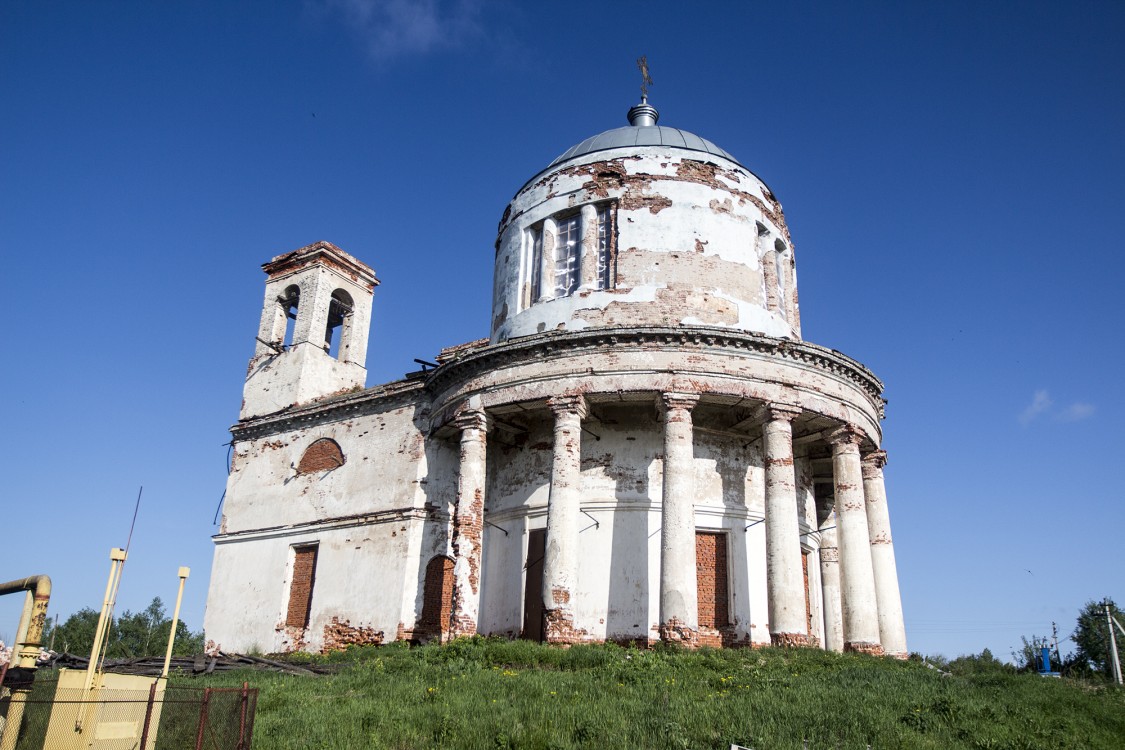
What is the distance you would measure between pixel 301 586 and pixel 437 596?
4311mm

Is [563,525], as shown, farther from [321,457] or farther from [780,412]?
[321,457]

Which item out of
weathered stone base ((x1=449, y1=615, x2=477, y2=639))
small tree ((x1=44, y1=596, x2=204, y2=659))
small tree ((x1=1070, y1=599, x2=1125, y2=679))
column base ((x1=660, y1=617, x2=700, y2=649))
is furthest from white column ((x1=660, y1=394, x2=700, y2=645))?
small tree ((x1=44, y1=596, x2=204, y2=659))

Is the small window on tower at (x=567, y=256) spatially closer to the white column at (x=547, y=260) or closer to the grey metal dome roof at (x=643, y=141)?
the white column at (x=547, y=260)

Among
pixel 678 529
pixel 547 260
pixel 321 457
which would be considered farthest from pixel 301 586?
pixel 678 529

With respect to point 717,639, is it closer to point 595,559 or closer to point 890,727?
point 595,559

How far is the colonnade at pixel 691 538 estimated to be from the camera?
15.2m

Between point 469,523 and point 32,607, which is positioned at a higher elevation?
point 469,523

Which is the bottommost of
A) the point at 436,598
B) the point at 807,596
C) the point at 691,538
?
the point at 436,598

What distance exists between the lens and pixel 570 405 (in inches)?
653

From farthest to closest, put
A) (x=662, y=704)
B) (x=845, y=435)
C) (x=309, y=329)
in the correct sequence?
(x=309, y=329) < (x=845, y=435) < (x=662, y=704)

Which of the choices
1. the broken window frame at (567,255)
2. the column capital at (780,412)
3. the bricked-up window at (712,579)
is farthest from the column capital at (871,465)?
the broken window frame at (567,255)

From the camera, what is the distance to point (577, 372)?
55.1ft

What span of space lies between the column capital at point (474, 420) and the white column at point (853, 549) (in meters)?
6.95

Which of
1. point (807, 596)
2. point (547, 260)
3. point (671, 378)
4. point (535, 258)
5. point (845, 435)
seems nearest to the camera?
point (671, 378)
